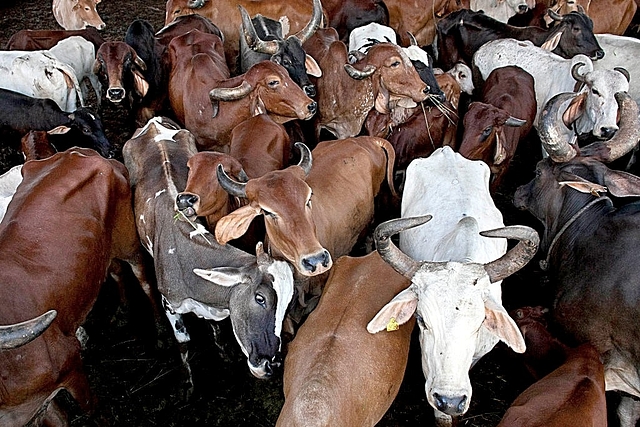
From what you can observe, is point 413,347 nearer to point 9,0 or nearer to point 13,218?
point 13,218

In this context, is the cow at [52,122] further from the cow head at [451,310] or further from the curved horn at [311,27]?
the cow head at [451,310]

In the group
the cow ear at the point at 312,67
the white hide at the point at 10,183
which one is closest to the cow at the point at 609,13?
the cow ear at the point at 312,67

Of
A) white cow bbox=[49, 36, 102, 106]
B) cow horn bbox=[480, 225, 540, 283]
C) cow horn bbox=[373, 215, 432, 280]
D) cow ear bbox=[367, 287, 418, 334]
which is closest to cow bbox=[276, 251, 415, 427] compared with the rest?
cow ear bbox=[367, 287, 418, 334]

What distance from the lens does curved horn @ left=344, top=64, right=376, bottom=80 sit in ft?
22.2

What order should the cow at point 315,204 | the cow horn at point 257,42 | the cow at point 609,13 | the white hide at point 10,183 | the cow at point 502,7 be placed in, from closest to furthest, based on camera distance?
the cow at point 315,204
the white hide at point 10,183
the cow horn at point 257,42
the cow at point 609,13
the cow at point 502,7

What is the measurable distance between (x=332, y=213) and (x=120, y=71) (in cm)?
307

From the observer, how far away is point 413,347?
5.58 metres

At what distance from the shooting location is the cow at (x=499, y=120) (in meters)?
6.32

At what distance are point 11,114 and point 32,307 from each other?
3271 millimetres

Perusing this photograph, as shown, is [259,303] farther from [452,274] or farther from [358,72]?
[358,72]

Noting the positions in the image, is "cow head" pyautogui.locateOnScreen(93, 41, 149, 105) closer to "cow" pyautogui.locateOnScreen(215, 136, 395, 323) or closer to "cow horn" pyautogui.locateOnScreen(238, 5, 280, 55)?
"cow horn" pyautogui.locateOnScreen(238, 5, 280, 55)

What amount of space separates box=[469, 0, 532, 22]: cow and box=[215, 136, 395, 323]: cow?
4.75 m

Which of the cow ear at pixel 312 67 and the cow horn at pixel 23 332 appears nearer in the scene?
the cow horn at pixel 23 332

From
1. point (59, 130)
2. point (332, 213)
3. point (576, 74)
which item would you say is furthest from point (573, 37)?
point (59, 130)
